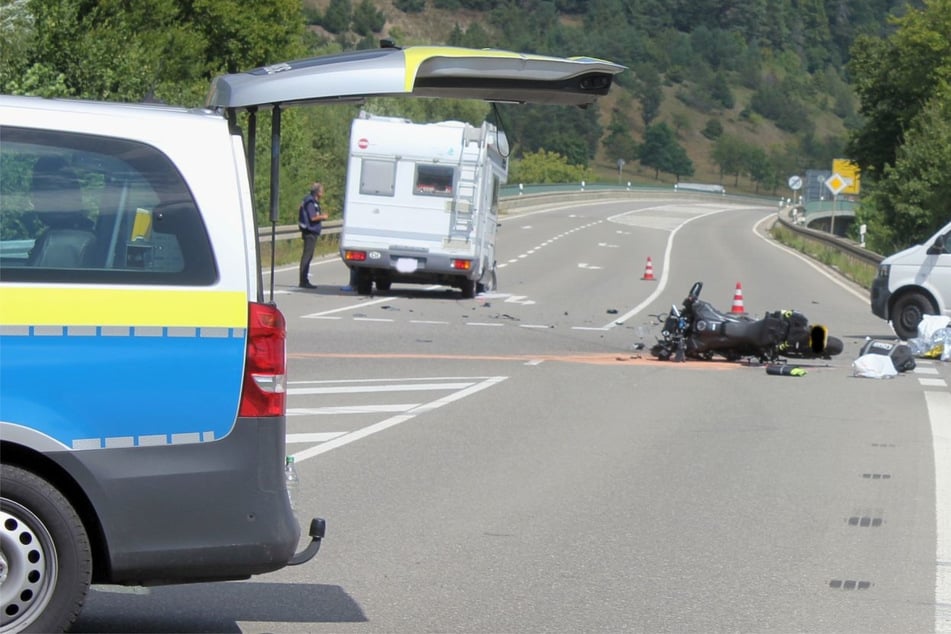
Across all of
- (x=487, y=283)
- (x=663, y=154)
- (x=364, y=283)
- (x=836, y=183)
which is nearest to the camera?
(x=364, y=283)

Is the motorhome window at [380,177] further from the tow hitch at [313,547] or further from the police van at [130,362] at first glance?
the police van at [130,362]

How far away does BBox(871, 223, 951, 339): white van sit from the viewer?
21125 millimetres

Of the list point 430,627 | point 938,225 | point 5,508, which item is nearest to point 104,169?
point 5,508

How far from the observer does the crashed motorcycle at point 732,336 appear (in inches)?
694

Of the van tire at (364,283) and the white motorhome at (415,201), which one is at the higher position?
the white motorhome at (415,201)

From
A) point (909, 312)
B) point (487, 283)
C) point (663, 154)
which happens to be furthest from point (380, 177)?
point (663, 154)

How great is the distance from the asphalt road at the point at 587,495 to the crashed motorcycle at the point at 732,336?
44 centimetres

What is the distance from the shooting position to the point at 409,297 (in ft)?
88.2

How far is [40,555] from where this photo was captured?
5066 millimetres

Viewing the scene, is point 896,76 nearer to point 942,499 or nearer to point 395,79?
point 942,499

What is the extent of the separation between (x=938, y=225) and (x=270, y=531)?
153 ft

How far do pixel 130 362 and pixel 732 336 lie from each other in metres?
13.4

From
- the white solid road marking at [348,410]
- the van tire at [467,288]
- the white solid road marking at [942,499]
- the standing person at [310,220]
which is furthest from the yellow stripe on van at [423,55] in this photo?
the standing person at [310,220]

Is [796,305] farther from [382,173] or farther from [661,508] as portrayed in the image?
[661,508]
